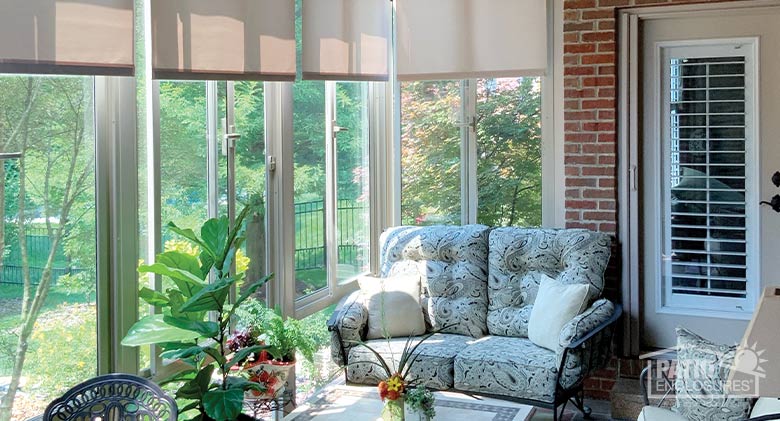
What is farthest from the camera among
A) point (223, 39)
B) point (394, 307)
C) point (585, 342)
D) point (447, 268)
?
point (447, 268)

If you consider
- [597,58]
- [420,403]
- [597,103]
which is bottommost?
[420,403]

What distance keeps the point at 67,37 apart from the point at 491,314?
2.83m

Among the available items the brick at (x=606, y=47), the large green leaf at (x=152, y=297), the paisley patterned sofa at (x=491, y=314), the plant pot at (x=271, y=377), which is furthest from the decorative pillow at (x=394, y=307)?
the brick at (x=606, y=47)

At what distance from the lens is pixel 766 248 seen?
14.9ft

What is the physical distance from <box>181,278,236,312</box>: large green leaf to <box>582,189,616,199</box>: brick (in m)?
2.46

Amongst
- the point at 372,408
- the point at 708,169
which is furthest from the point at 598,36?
the point at 372,408

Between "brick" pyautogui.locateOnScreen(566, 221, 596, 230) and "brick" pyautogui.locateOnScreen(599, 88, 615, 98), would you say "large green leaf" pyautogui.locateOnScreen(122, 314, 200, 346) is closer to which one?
"brick" pyautogui.locateOnScreen(566, 221, 596, 230)

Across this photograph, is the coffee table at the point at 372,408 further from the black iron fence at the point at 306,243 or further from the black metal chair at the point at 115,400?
the black iron fence at the point at 306,243

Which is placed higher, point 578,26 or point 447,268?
point 578,26

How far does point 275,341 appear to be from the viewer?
3865 mm

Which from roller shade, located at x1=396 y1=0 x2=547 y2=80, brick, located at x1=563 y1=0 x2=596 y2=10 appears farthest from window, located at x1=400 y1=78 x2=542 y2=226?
brick, located at x1=563 y1=0 x2=596 y2=10

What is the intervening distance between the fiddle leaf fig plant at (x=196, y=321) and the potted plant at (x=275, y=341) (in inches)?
12.1

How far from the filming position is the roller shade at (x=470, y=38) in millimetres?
4977

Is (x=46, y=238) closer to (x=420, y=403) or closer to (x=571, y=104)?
(x=420, y=403)
